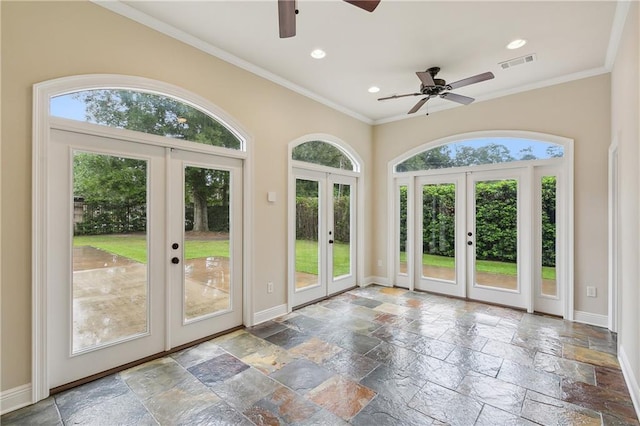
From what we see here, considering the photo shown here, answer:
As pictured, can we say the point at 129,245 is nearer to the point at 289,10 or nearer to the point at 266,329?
the point at 266,329

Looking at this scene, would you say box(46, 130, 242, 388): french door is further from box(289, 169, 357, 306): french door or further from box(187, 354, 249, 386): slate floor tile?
box(289, 169, 357, 306): french door

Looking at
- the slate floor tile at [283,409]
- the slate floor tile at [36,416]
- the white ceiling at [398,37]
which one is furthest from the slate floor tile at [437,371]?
the white ceiling at [398,37]

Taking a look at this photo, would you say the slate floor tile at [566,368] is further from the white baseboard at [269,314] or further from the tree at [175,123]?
the tree at [175,123]

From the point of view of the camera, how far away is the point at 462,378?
2.61 meters

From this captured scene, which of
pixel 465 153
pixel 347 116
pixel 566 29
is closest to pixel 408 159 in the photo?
pixel 465 153

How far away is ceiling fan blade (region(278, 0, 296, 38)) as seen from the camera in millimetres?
1862

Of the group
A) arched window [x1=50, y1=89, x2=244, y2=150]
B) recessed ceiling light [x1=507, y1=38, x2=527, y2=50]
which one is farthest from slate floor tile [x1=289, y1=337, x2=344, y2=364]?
recessed ceiling light [x1=507, y1=38, x2=527, y2=50]

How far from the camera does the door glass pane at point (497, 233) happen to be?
4.55 meters

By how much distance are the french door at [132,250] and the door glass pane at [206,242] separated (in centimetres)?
1

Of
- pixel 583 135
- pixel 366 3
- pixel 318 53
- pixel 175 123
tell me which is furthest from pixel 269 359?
pixel 583 135

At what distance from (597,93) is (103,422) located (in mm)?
6162

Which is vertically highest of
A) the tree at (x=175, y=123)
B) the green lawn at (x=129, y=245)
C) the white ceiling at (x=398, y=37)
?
the white ceiling at (x=398, y=37)

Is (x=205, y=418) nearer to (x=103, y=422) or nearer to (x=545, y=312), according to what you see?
(x=103, y=422)

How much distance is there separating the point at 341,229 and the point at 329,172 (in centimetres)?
109
